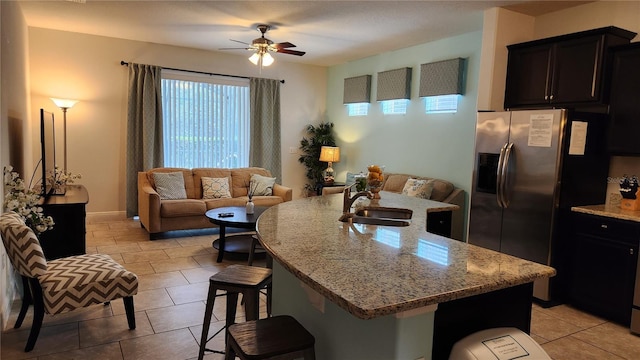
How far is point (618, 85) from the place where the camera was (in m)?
3.44

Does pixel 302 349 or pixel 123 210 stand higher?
pixel 302 349

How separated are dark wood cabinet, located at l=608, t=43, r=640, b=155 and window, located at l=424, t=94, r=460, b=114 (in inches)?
81.0

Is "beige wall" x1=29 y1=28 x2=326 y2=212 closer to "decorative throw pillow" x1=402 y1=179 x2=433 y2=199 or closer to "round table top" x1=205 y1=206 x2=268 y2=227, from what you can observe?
"round table top" x1=205 y1=206 x2=268 y2=227

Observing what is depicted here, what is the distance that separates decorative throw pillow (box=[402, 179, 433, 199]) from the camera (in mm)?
5156

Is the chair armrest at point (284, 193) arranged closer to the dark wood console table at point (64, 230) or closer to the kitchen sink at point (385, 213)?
the dark wood console table at point (64, 230)

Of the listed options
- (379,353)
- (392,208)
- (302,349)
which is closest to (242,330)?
(302,349)

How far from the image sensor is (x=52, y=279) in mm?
2619

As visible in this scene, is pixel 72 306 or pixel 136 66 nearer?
pixel 72 306

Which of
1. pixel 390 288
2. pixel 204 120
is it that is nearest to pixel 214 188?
pixel 204 120

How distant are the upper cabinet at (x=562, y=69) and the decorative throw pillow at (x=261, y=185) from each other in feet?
11.6

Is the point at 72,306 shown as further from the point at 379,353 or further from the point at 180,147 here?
the point at 180,147

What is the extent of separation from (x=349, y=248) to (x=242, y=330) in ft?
1.85

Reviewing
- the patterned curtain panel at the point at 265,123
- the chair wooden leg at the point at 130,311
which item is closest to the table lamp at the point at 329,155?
the patterned curtain panel at the point at 265,123

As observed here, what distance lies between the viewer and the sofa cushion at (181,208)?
5301mm
